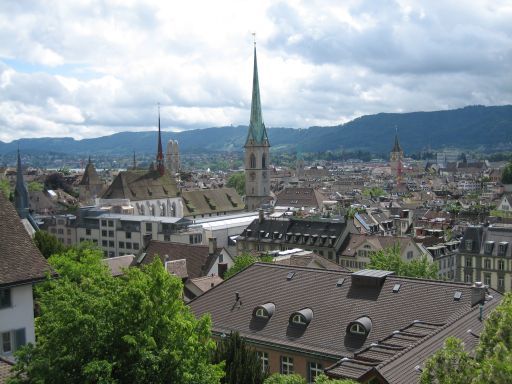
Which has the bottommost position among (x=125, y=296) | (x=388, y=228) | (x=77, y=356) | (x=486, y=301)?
(x=388, y=228)

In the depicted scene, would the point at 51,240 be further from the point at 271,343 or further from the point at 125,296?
the point at 125,296

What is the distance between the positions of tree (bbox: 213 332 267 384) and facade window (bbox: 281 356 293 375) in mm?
5341

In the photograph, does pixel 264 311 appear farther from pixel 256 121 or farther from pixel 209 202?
pixel 256 121

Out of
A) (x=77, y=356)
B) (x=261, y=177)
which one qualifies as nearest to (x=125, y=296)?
(x=77, y=356)

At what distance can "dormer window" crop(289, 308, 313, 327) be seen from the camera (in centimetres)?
3356

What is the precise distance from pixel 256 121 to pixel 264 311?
116549 millimetres

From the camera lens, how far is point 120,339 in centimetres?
1838

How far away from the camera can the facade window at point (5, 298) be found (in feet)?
73.4

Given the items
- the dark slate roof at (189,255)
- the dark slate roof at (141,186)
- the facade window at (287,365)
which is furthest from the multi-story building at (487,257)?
the dark slate roof at (141,186)

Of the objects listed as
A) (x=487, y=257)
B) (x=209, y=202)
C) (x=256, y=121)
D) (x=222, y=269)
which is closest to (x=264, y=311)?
(x=222, y=269)

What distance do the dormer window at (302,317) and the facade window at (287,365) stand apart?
75.4 inches

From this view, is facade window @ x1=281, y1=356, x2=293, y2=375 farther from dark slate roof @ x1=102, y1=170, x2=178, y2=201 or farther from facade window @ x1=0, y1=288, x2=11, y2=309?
dark slate roof @ x1=102, y1=170, x2=178, y2=201

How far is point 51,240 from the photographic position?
194 feet

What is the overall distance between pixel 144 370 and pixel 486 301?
19673 millimetres
